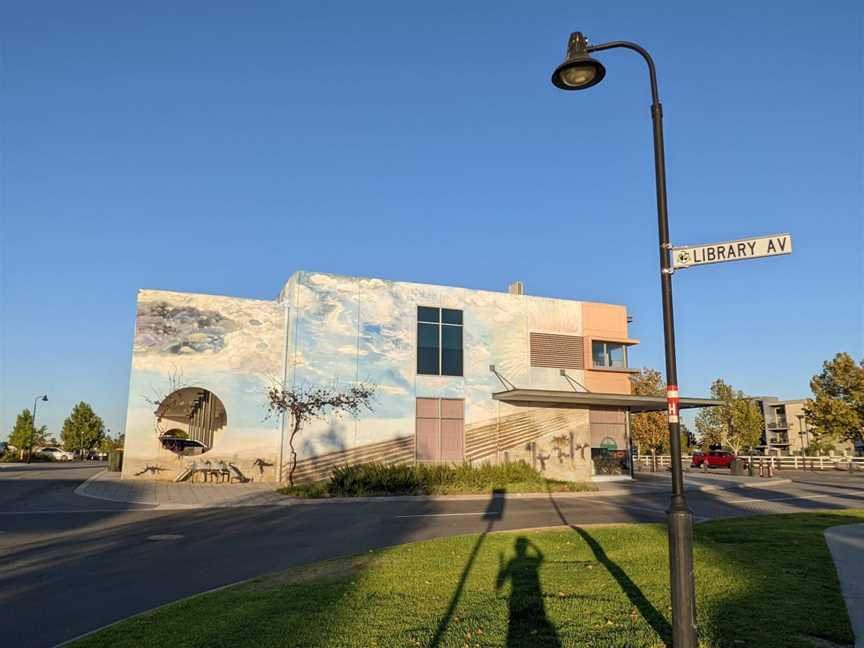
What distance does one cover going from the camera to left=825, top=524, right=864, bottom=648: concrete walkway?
6.71 m

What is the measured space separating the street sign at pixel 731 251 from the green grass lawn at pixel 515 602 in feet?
11.7

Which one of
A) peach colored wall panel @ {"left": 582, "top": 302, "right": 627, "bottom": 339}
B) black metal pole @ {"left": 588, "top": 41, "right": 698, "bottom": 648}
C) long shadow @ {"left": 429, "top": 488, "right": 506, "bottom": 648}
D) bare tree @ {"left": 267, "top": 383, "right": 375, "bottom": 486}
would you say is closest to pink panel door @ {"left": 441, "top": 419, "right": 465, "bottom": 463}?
bare tree @ {"left": 267, "top": 383, "right": 375, "bottom": 486}

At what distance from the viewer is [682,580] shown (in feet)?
18.1

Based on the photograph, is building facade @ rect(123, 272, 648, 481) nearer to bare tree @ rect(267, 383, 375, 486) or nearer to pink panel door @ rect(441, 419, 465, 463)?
pink panel door @ rect(441, 419, 465, 463)

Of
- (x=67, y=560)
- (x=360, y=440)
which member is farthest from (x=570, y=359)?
(x=67, y=560)

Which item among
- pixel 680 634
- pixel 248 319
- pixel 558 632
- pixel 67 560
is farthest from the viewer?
pixel 248 319

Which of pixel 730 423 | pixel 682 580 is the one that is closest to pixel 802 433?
pixel 730 423

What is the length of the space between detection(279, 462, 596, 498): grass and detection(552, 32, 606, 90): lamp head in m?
19.5

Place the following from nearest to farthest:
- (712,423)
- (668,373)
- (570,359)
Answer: (668,373) → (570,359) → (712,423)

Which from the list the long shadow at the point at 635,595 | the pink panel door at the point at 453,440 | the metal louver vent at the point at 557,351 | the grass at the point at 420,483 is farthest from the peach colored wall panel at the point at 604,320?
the long shadow at the point at 635,595

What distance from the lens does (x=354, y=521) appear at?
1680 centimetres

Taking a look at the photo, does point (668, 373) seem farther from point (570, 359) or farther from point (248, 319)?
point (570, 359)

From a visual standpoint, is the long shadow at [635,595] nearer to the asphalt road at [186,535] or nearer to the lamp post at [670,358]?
the lamp post at [670,358]

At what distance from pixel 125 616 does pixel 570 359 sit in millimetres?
29208
